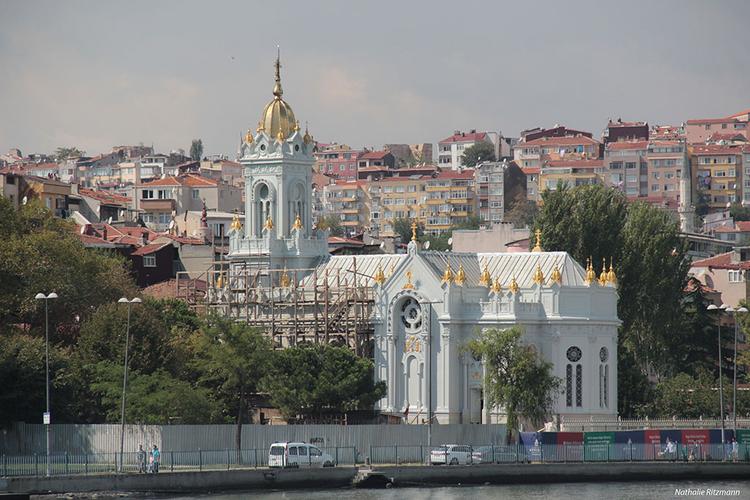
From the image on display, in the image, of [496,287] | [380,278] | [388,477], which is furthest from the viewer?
[380,278]

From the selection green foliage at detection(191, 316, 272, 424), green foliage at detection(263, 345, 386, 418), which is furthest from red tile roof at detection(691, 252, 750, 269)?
green foliage at detection(191, 316, 272, 424)

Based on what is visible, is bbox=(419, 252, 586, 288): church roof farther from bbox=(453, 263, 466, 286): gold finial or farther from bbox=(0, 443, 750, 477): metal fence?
bbox=(0, 443, 750, 477): metal fence

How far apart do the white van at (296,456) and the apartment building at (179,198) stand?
9513 cm

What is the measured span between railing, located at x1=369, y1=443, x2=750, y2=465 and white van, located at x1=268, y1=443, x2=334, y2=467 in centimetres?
226

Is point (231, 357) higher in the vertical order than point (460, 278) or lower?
lower

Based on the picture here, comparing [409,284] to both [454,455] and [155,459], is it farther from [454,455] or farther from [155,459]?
[155,459]

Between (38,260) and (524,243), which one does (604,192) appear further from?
(38,260)

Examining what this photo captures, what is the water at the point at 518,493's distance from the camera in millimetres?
75375

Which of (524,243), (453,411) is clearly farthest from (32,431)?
(524,243)

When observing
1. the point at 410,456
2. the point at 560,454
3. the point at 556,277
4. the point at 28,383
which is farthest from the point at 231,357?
the point at 556,277

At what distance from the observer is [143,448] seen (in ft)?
264

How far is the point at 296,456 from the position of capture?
260ft

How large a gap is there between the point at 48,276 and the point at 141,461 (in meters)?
26.2

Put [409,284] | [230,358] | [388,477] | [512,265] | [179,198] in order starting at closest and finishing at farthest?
1. [388,477]
2. [230,358]
3. [409,284]
4. [512,265]
5. [179,198]
